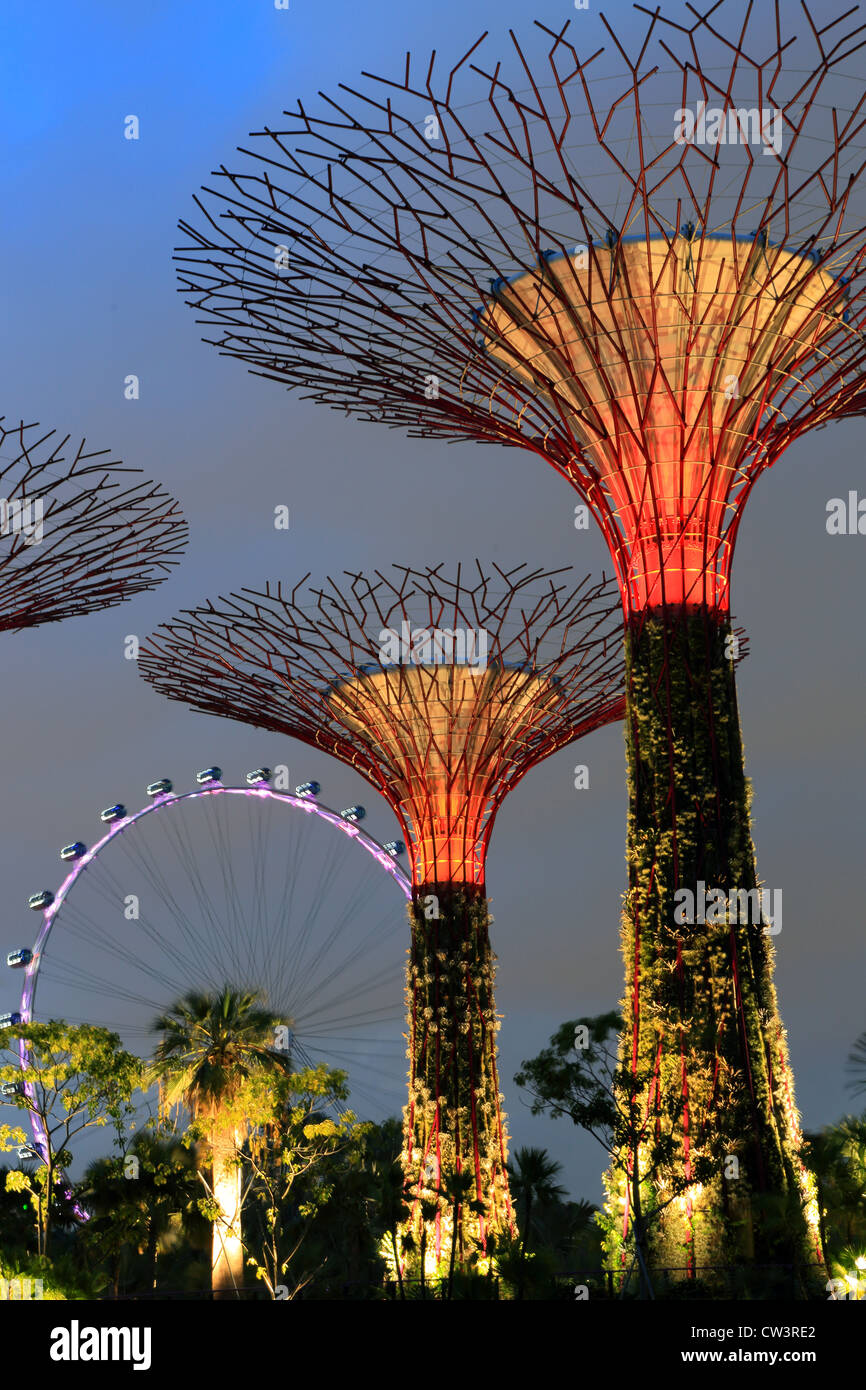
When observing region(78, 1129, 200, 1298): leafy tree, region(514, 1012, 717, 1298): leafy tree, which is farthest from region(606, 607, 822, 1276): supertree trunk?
region(78, 1129, 200, 1298): leafy tree

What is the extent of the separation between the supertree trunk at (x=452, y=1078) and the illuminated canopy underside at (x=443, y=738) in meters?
1.09

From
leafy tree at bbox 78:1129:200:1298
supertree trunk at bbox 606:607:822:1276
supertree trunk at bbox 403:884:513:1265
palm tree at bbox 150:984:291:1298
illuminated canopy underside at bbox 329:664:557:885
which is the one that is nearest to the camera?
supertree trunk at bbox 606:607:822:1276

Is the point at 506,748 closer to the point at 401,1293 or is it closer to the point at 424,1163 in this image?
the point at 424,1163

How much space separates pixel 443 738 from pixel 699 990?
498 inches

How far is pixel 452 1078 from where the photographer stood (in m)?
26.3

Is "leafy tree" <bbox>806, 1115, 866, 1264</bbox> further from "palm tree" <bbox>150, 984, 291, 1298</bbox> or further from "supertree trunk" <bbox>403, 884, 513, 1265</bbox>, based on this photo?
"palm tree" <bbox>150, 984, 291, 1298</bbox>

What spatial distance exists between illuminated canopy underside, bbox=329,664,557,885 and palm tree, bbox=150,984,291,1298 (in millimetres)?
7434

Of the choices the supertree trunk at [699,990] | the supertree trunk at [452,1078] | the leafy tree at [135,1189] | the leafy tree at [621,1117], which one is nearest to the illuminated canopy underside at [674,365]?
the supertree trunk at [699,990]

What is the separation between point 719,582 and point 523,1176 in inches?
288

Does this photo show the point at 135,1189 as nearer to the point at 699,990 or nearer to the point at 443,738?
the point at 443,738

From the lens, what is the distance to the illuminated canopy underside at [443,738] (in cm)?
2859

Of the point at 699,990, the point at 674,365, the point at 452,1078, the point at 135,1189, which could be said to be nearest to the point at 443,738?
the point at 452,1078

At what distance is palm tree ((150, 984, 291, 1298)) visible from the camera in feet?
102
